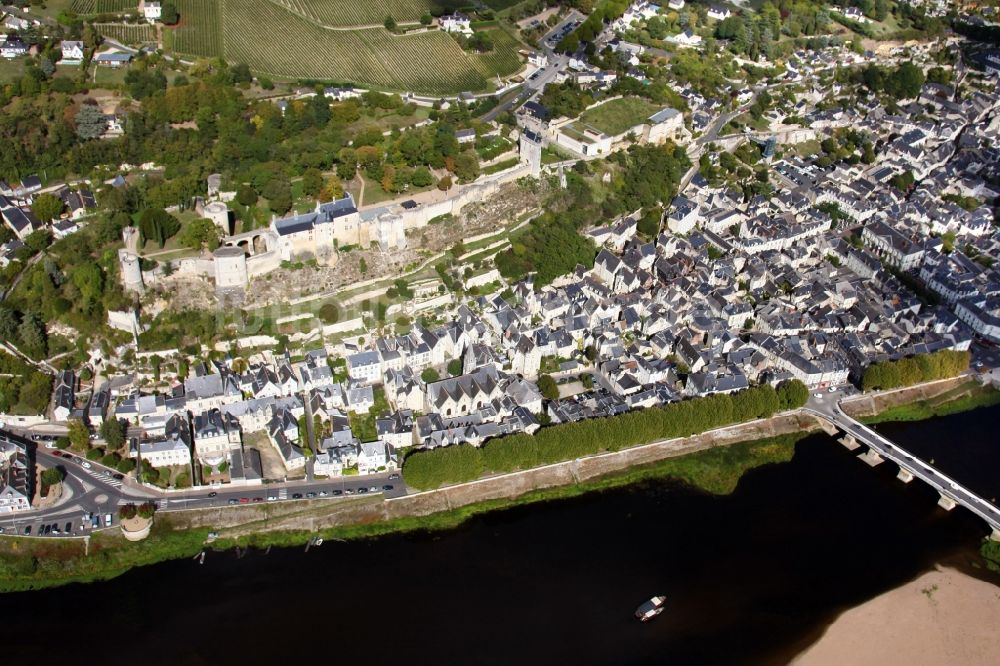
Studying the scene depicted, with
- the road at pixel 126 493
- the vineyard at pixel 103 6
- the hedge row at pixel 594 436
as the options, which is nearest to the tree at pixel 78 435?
the road at pixel 126 493

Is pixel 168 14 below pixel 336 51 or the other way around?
the other way around

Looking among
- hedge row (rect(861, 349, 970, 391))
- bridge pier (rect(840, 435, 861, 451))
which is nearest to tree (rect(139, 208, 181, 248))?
bridge pier (rect(840, 435, 861, 451))

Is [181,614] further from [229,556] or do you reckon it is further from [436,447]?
[436,447]

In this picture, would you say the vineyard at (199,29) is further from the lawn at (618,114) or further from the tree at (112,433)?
the tree at (112,433)

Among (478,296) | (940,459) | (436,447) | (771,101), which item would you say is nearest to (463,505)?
(436,447)

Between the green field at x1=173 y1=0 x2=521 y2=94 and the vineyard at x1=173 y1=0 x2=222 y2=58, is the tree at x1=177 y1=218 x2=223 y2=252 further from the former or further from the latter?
the vineyard at x1=173 y1=0 x2=222 y2=58

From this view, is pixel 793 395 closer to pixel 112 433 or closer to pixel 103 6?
pixel 112 433

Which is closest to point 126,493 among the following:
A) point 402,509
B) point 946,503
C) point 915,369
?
point 402,509
